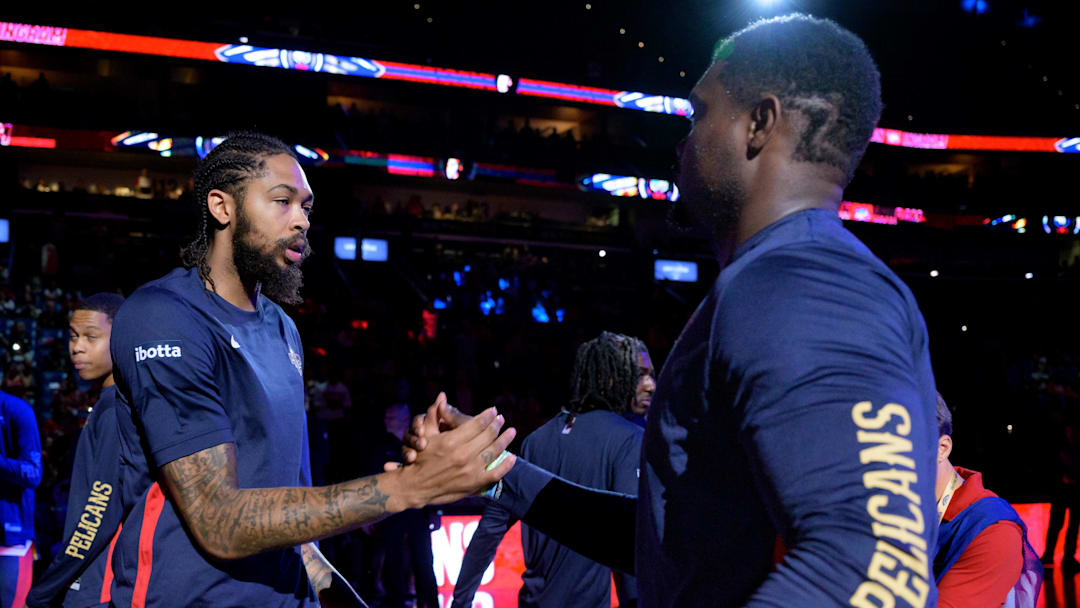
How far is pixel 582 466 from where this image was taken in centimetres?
386

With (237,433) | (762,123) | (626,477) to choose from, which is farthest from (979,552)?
(237,433)

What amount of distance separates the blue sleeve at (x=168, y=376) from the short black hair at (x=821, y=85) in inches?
53.5

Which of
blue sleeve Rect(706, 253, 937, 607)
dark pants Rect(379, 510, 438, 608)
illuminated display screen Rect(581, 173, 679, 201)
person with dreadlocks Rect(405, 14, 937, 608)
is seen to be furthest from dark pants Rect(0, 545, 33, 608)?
illuminated display screen Rect(581, 173, 679, 201)

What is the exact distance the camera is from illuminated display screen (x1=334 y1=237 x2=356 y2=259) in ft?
67.0

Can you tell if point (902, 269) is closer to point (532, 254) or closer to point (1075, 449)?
point (532, 254)

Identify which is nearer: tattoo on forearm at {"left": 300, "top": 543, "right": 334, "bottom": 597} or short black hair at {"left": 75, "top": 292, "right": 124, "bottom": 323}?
tattoo on forearm at {"left": 300, "top": 543, "right": 334, "bottom": 597}

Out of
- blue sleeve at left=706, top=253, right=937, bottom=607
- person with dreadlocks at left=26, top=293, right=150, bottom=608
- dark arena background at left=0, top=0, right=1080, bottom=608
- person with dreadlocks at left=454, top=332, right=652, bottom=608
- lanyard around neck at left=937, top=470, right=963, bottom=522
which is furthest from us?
dark arena background at left=0, top=0, right=1080, bottom=608

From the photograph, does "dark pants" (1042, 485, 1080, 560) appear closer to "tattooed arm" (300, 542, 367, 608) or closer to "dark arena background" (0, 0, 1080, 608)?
"dark arena background" (0, 0, 1080, 608)

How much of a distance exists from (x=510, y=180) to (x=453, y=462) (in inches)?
917

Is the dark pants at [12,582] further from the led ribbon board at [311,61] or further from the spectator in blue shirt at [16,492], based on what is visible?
the led ribbon board at [311,61]

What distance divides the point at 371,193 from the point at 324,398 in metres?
17.6

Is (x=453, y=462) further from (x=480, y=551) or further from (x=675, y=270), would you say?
(x=675, y=270)

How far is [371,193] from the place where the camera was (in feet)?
87.0

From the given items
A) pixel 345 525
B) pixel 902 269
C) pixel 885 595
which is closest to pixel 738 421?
pixel 885 595
